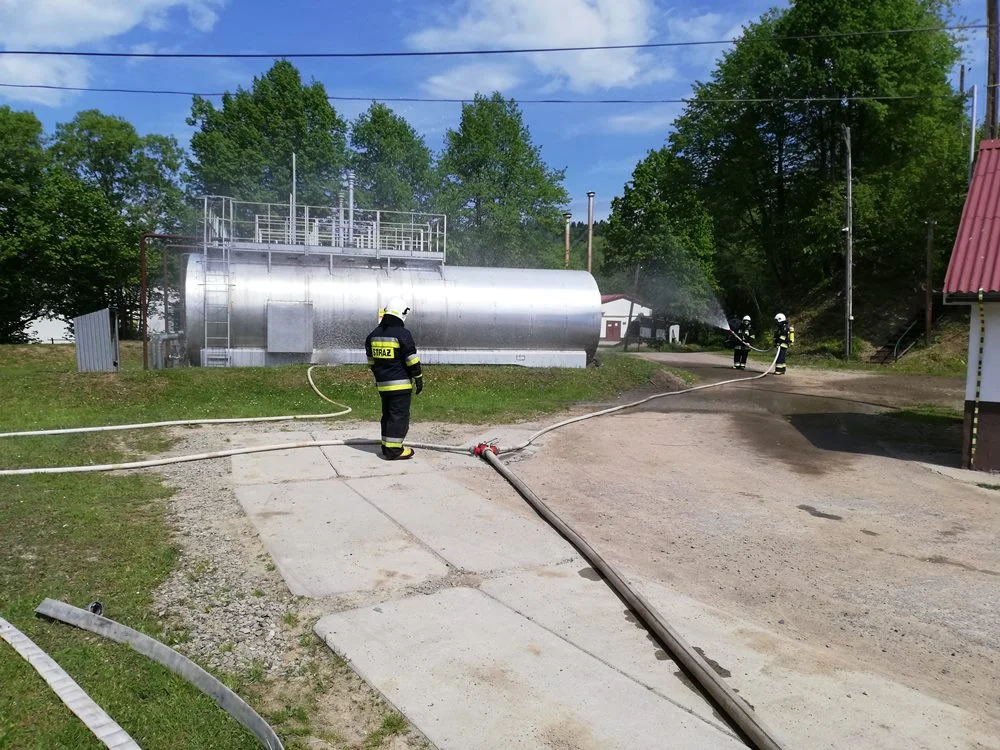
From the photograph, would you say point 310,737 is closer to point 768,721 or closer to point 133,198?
point 768,721

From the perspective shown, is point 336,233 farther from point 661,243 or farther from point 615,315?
point 615,315

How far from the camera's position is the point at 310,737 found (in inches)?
129

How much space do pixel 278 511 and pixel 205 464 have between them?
7.95 ft

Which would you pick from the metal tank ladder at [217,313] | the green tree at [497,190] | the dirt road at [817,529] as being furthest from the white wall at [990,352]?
the green tree at [497,190]

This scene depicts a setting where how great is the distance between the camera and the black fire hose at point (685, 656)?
129 inches

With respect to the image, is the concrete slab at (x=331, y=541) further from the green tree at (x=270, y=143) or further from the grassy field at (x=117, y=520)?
the green tree at (x=270, y=143)

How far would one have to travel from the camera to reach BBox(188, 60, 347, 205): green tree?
4028cm

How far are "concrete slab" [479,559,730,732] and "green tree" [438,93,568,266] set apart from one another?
1518 inches

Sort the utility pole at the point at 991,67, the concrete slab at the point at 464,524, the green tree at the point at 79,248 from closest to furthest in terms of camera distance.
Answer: the concrete slab at the point at 464,524
the utility pole at the point at 991,67
the green tree at the point at 79,248

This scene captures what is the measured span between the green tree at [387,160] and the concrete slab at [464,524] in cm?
3577

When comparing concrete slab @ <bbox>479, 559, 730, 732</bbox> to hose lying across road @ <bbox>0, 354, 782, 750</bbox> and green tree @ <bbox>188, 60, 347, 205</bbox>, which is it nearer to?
hose lying across road @ <bbox>0, 354, 782, 750</bbox>

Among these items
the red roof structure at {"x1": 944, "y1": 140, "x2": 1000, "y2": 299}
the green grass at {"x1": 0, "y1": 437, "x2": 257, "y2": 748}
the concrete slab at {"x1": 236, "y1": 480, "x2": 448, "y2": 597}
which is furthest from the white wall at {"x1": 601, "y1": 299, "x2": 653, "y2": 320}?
the green grass at {"x1": 0, "y1": 437, "x2": 257, "y2": 748}

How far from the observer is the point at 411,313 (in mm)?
17422

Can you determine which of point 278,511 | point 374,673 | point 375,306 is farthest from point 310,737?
point 375,306
